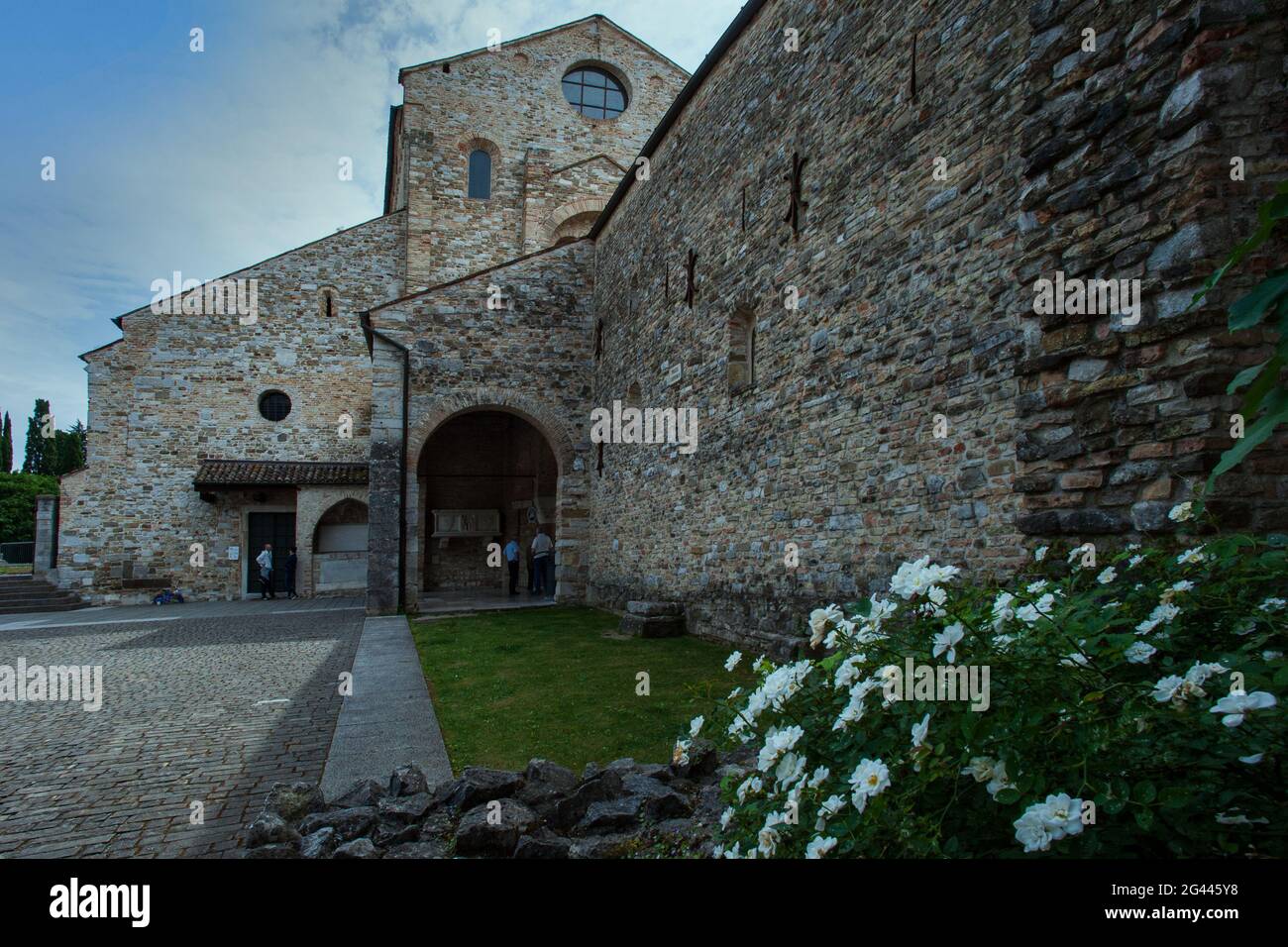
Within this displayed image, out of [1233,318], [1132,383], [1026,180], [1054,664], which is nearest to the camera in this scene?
[1054,664]

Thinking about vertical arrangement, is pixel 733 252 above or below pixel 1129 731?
above

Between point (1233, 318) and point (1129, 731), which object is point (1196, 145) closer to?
point (1233, 318)

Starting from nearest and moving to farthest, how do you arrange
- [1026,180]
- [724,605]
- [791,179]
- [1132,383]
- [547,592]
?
1. [1132,383]
2. [1026,180]
3. [791,179]
4. [724,605]
5. [547,592]

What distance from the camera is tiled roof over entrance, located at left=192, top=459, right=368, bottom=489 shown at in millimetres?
18250

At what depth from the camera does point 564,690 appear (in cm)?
645

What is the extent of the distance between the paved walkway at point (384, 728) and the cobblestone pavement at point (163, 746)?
20 centimetres

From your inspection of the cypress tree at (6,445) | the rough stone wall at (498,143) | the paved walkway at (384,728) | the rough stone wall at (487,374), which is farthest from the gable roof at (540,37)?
the cypress tree at (6,445)

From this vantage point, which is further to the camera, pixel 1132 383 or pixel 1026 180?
Result: pixel 1026 180

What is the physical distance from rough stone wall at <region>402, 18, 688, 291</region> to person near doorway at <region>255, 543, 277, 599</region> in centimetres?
845

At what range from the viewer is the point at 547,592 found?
18062 mm

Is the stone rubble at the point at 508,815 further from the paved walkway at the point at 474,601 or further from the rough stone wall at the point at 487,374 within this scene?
the paved walkway at the point at 474,601

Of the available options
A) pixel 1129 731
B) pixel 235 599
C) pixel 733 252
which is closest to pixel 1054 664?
pixel 1129 731
